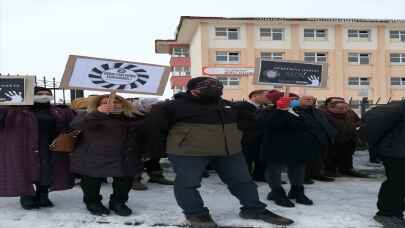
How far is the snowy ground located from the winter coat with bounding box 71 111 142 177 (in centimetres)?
49

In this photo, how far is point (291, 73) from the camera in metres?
7.43

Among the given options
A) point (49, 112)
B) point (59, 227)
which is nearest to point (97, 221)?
point (59, 227)

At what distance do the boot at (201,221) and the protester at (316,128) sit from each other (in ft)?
7.48

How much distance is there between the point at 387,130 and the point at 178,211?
238cm

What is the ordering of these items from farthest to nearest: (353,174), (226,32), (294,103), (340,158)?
(226,32)
(340,158)
(353,174)
(294,103)

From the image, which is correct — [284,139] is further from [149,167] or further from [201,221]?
[149,167]

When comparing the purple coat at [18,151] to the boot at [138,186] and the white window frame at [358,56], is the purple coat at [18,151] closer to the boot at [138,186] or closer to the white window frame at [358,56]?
the boot at [138,186]

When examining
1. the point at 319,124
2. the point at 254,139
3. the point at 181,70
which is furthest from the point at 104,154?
the point at 181,70

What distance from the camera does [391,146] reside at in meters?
5.48

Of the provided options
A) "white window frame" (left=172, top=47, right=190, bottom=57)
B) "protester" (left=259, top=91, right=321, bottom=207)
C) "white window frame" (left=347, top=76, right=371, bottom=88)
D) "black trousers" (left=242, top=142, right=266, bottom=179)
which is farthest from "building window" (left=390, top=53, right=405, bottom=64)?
"protester" (left=259, top=91, right=321, bottom=207)

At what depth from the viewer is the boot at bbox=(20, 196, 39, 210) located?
19.9 ft

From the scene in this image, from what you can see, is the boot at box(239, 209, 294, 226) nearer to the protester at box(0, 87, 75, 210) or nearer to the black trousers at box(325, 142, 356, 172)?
the protester at box(0, 87, 75, 210)

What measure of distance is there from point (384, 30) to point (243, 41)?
39.8 ft

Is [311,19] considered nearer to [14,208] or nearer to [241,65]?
[241,65]
